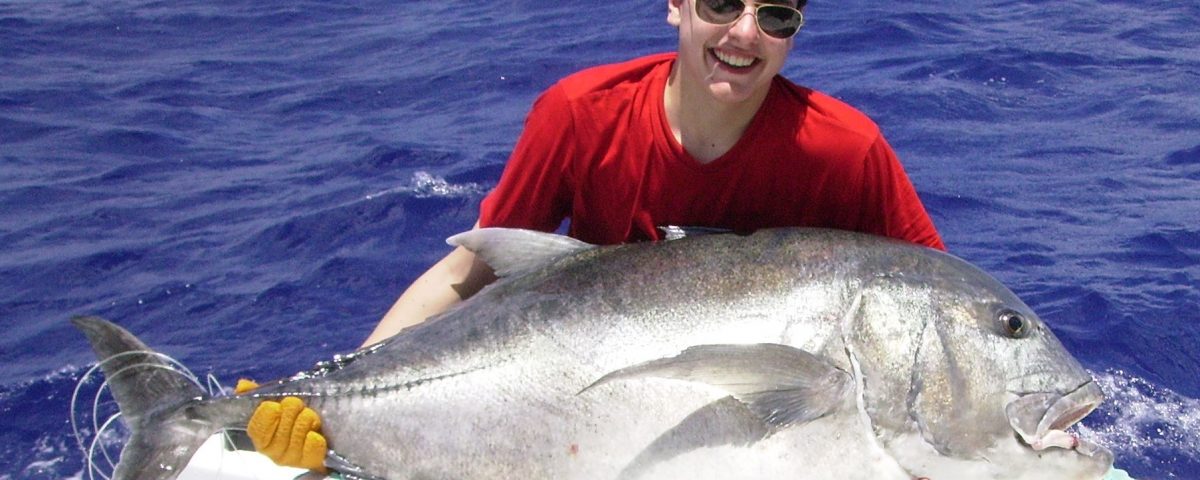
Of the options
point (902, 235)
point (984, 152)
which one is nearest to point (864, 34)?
point (984, 152)

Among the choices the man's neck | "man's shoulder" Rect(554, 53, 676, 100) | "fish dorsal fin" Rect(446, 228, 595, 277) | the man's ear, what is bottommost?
"fish dorsal fin" Rect(446, 228, 595, 277)

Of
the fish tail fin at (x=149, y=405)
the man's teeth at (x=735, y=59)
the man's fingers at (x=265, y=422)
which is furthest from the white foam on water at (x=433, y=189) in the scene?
the man's fingers at (x=265, y=422)

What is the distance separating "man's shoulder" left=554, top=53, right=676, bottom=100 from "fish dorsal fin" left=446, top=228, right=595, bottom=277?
0.52 meters

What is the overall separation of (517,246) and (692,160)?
0.58m

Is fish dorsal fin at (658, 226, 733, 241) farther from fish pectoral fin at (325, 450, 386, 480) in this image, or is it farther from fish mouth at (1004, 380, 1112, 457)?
fish pectoral fin at (325, 450, 386, 480)

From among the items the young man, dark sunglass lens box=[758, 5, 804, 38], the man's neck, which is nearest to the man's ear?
the young man

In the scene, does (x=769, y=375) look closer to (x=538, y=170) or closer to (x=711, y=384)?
(x=711, y=384)

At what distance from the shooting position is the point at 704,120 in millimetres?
3127

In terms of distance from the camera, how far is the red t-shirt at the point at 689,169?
3.12m

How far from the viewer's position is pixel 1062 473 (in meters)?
2.51

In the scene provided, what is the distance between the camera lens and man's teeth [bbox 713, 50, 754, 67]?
116 inches

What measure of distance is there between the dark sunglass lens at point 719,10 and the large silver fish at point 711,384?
2.00ft

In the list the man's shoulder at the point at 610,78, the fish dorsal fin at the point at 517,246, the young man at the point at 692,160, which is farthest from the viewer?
the man's shoulder at the point at 610,78

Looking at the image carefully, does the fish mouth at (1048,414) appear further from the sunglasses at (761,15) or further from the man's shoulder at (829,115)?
the sunglasses at (761,15)
